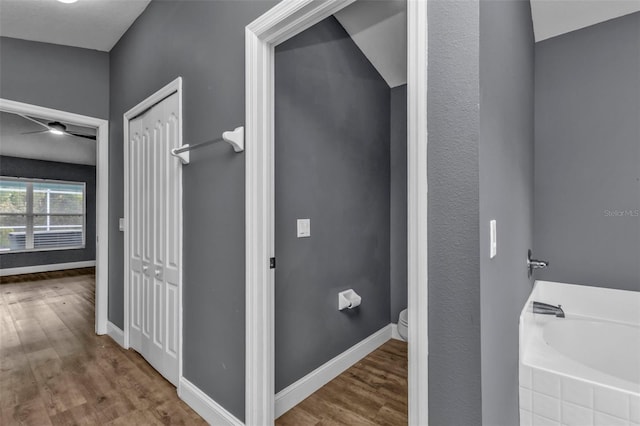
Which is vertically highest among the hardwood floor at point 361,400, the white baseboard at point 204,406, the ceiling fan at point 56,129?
the ceiling fan at point 56,129

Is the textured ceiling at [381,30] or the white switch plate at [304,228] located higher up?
the textured ceiling at [381,30]

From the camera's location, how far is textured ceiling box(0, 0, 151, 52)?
221cm

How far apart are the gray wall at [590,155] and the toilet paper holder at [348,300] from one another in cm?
138

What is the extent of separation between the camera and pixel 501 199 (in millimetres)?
1115

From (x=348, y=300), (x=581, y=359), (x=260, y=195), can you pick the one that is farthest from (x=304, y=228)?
(x=581, y=359)

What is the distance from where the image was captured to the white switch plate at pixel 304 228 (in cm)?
198

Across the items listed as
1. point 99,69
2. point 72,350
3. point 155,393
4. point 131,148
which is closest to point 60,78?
point 99,69

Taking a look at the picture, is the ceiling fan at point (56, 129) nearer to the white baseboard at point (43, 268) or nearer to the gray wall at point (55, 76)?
the gray wall at point (55, 76)

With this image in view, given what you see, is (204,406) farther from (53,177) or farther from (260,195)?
(53,177)

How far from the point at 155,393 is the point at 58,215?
6501mm

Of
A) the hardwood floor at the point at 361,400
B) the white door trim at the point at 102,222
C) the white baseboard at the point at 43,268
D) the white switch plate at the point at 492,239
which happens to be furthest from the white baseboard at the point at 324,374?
the white baseboard at the point at 43,268

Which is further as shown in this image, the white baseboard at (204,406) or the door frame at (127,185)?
the door frame at (127,185)

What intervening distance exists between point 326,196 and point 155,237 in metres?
1.29

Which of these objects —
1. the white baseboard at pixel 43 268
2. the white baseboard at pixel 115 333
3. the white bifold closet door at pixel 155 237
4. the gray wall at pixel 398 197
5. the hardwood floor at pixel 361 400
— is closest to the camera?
the hardwood floor at pixel 361 400
